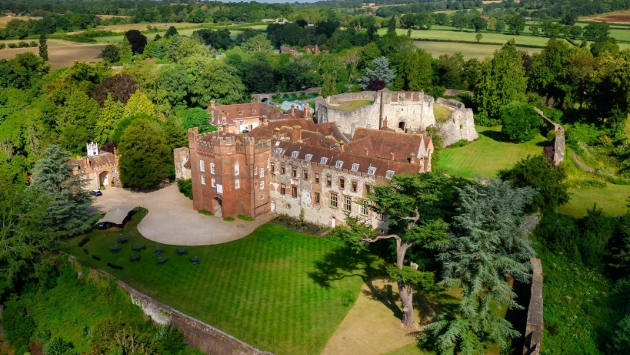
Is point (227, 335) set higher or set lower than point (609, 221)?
lower

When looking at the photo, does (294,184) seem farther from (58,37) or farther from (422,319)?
(58,37)

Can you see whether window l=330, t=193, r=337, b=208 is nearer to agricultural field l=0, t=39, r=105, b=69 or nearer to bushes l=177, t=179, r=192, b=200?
bushes l=177, t=179, r=192, b=200

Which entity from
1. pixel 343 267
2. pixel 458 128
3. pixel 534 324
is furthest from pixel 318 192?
pixel 458 128

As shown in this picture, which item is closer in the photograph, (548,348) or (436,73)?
(548,348)

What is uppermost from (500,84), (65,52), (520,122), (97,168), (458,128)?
(65,52)

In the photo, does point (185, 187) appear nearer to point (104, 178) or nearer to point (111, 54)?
point (104, 178)

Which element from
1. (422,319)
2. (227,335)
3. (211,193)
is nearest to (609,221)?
(422,319)

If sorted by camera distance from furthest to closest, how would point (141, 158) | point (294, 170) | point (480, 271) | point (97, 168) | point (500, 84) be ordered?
point (500, 84) < point (97, 168) < point (141, 158) < point (294, 170) < point (480, 271)

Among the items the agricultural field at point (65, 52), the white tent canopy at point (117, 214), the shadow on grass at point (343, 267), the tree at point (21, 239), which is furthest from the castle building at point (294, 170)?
the agricultural field at point (65, 52)
